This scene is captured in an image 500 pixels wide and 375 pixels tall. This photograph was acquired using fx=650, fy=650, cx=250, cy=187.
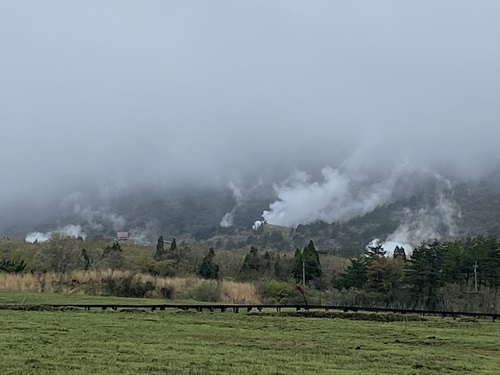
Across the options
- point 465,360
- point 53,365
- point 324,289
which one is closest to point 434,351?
point 465,360

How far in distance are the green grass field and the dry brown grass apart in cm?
3920

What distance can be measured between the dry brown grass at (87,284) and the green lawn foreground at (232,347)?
39146mm

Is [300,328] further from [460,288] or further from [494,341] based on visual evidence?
[460,288]

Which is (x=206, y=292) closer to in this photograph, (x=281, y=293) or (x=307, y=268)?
Answer: (x=281, y=293)

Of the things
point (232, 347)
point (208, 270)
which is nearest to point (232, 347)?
point (232, 347)

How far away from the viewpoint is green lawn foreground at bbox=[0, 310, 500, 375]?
18.3 m

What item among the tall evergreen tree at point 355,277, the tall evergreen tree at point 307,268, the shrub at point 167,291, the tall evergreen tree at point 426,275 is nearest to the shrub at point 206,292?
the shrub at point 167,291

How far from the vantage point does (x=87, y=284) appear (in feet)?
259

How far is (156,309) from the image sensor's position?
48.2 metres

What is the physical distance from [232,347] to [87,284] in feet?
191

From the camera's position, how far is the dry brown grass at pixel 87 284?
76.4 metres

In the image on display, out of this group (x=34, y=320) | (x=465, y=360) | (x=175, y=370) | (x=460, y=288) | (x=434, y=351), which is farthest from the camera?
(x=460, y=288)

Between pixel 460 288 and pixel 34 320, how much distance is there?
5457cm

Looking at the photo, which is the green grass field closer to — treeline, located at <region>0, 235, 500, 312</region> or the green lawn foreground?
the green lawn foreground
